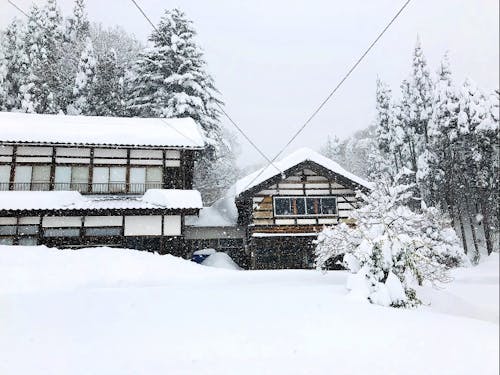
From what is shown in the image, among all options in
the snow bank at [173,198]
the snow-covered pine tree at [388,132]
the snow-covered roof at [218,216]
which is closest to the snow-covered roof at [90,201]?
the snow bank at [173,198]

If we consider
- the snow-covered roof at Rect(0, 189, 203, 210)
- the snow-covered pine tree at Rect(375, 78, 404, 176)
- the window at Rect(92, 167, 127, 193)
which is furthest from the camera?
the snow-covered pine tree at Rect(375, 78, 404, 176)

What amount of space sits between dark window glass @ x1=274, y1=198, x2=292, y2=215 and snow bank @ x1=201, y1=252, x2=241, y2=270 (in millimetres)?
3514

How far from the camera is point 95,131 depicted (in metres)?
16.7

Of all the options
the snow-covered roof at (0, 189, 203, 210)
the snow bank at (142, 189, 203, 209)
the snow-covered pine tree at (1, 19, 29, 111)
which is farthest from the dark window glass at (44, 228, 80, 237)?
the snow-covered pine tree at (1, 19, 29, 111)

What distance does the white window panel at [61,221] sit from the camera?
47.2 feet

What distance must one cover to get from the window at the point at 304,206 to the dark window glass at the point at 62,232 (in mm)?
9372

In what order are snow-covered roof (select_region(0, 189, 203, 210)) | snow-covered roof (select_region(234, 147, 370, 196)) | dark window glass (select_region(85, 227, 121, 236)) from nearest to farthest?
snow-covered roof (select_region(0, 189, 203, 210)), dark window glass (select_region(85, 227, 121, 236)), snow-covered roof (select_region(234, 147, 370, 196))

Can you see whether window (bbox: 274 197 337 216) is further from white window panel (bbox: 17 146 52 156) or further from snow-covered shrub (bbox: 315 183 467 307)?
white window panel (bbox: 17 146 52 156)

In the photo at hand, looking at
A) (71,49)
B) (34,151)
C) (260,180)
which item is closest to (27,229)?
(34,151)

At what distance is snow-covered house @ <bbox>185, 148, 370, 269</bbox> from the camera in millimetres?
17578

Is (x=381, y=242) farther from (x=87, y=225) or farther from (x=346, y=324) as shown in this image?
(x=87, y=225)

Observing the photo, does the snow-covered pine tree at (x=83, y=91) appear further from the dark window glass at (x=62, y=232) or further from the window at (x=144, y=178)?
the dark window glass at (x=62, y=232)

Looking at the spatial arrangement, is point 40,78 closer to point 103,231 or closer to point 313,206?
point 103,231

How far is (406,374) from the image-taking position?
3107 millimetres
